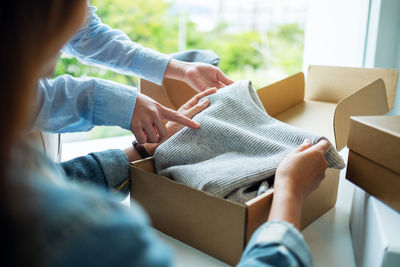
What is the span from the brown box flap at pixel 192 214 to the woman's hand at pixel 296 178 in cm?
5

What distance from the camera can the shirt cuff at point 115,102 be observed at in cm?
64

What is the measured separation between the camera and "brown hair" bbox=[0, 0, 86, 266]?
22 centimetres

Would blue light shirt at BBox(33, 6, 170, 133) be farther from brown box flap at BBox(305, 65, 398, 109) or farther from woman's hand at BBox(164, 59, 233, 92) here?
brown box flap at BBox(305, 65, 398, 109)


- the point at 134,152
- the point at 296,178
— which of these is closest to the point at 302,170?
the point at 296,178

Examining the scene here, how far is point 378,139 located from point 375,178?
0.06m

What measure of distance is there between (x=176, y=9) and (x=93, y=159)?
331cm

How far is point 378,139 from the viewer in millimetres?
504

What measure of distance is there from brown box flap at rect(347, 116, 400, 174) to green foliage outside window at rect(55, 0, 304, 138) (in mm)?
3125

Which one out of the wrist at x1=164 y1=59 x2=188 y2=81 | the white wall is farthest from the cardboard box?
the white wall

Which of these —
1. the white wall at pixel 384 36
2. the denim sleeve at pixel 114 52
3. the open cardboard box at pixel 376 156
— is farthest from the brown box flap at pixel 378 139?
the white wall at pixel 384 36

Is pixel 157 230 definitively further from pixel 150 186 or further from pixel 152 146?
pixel 152 146

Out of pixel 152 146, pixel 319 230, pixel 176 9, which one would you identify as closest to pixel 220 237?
pixel 319 230

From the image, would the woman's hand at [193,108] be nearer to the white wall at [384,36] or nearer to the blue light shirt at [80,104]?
the blue light shirt at [80,104]

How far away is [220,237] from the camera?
18.9 inches
